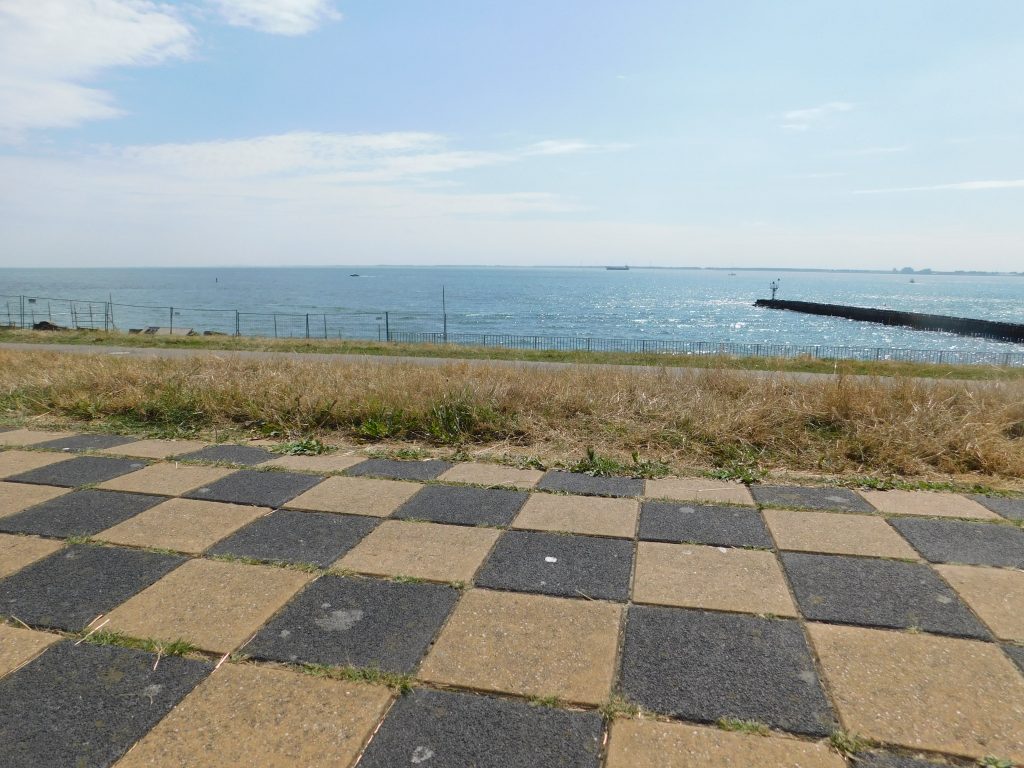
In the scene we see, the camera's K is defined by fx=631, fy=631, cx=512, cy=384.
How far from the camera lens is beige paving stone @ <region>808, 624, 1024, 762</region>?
6.10 feet

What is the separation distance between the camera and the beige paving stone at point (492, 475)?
4.27 m

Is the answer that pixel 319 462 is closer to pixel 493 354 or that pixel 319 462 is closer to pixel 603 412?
pixel 603 412

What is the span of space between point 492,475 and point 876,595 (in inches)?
96.7

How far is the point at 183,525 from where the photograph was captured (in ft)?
11.2

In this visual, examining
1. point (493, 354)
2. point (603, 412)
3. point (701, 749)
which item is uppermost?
point (603, 412)

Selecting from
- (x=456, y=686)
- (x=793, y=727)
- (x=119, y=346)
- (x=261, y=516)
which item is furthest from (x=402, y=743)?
(x=119, y=346)

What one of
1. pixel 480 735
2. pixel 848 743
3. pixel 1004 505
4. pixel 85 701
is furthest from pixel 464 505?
pixel 1004 505

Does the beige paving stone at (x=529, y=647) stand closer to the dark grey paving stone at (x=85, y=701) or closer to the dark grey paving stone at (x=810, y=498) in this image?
the dark grey paving stone at (x=85, y=701)

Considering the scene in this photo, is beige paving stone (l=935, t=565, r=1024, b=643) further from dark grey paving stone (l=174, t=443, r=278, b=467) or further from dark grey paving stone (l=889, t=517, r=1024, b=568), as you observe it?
dark grey paving stone (l=174, t=443, r=278, b=467)

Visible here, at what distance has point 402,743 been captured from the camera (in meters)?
1.83

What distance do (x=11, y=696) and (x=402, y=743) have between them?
1.29 meters

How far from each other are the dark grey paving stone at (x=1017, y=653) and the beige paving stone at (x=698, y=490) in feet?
5.17

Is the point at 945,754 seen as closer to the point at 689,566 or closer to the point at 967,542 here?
the point at 689,566

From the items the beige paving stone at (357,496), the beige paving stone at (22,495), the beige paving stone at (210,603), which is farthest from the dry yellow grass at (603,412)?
the beige paving stone at (210,603)
